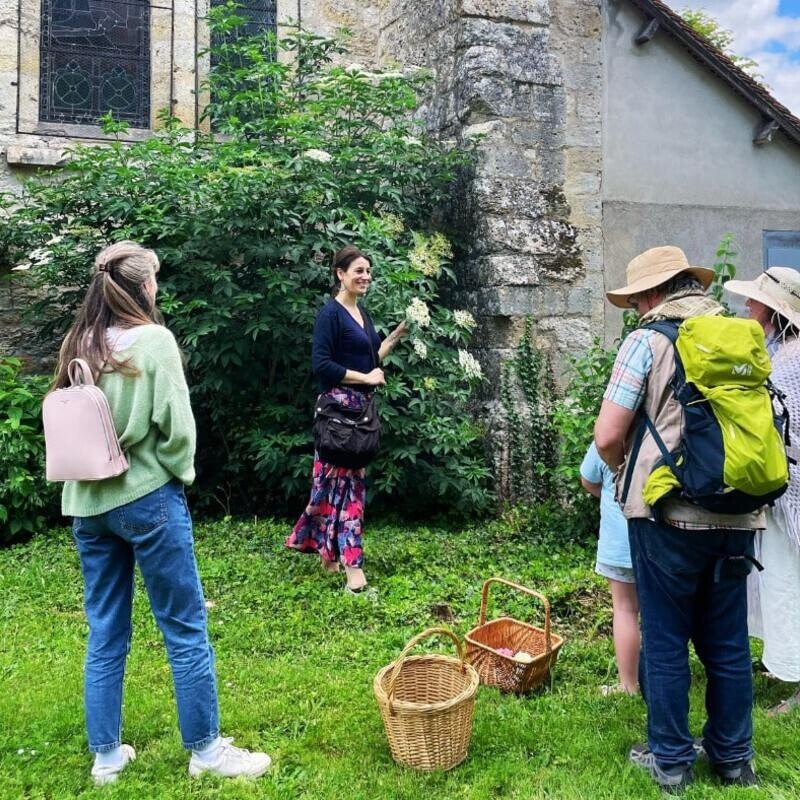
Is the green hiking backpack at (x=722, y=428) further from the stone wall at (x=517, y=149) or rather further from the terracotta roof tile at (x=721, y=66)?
the terracotta roof tile at (x=721, y=66)

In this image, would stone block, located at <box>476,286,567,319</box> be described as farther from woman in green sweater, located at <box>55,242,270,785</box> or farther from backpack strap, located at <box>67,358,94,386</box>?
backpack strap, located at <box>67,358,94,386</box>

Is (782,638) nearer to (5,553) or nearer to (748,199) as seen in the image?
(5,553)

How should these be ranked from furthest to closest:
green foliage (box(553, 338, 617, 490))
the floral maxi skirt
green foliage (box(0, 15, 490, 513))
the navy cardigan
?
1. green foliage (box(0, 15, 490, 513))
2. green foliage (box(553, 338, 617, 490))
3. the floral maxi skirt
4. the navy cardigan

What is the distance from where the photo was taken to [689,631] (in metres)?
2.92

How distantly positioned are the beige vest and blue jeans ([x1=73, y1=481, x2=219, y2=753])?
1493 mm

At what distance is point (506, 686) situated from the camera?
12.3ft

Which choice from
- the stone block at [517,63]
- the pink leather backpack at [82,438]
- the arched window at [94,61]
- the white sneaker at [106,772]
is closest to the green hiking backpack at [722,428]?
the pink leather backpack at [82,438]

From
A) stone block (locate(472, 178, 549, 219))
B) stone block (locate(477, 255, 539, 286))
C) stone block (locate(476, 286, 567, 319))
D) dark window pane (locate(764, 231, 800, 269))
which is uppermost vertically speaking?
stone block (locate(472, 178, 549, 219))

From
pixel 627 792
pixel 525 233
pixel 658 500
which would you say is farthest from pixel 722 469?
pixel 525 233

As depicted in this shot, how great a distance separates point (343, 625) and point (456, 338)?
273 centimetres

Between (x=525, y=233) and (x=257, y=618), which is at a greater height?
(x=525, y=233)

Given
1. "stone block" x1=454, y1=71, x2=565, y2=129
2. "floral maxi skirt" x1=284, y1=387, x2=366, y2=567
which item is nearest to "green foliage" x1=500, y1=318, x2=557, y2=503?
"stone block" x1=454, y1=71, x2=565, y2=129

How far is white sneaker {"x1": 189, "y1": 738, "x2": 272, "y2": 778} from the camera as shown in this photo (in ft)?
9.87

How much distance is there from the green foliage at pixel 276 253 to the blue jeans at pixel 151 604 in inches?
132
